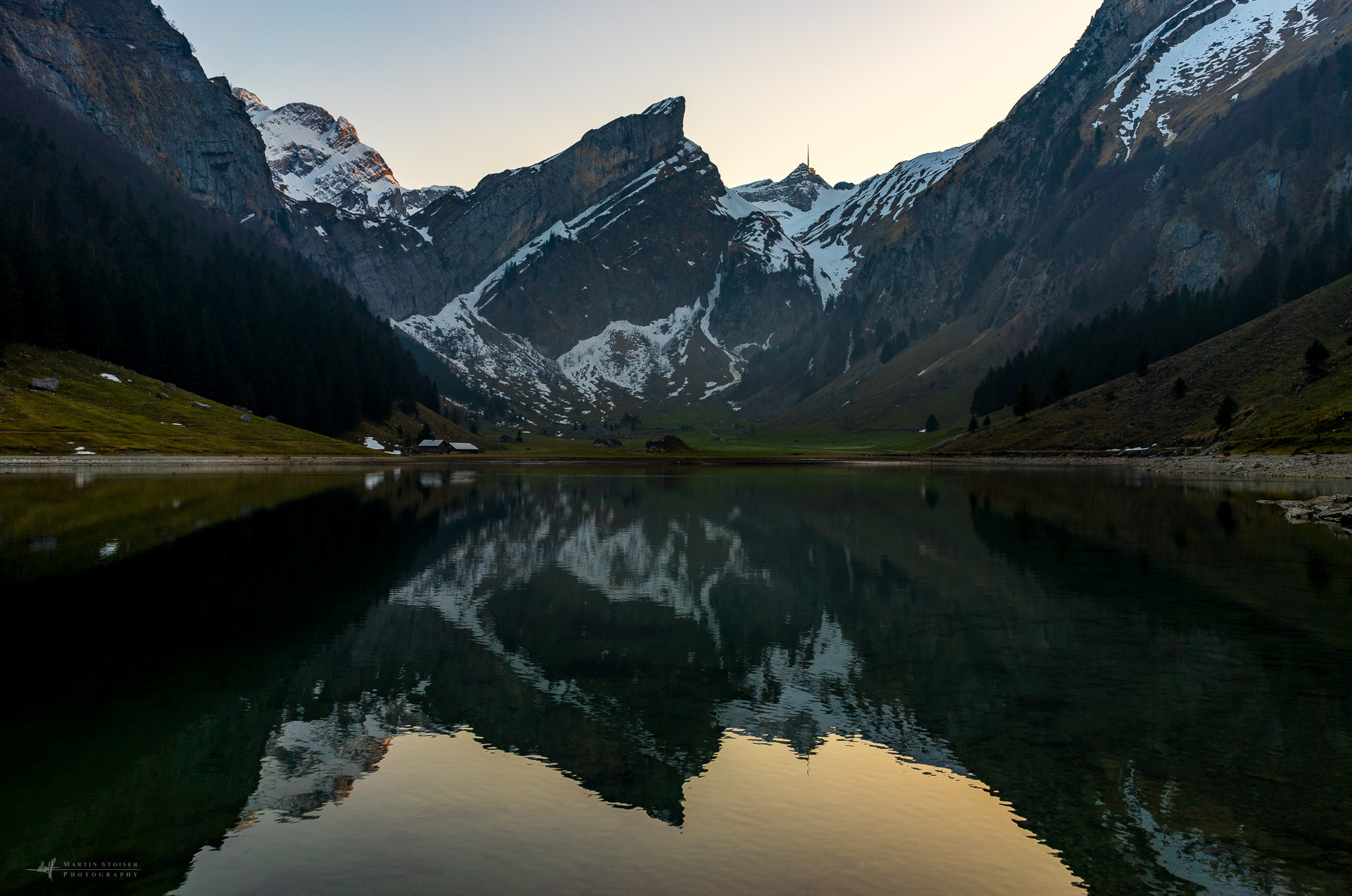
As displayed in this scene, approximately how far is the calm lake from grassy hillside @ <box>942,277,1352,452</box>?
85137mm

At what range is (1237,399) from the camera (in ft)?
449

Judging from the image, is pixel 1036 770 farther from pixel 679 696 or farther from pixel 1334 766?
pixel 679 696

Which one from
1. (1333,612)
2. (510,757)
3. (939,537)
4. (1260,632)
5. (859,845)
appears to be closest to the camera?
(859,845)

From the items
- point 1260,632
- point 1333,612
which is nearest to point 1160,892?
point 1260,632

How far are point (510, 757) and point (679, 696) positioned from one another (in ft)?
17.3

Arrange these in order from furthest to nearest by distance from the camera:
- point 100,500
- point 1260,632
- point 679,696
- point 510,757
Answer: point 100,500, point 1260,632, point 679,696, point 510,757

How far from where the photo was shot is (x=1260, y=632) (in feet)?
86.3

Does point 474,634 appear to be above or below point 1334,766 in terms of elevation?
below

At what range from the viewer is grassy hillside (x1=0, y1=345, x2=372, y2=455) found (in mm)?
115812
